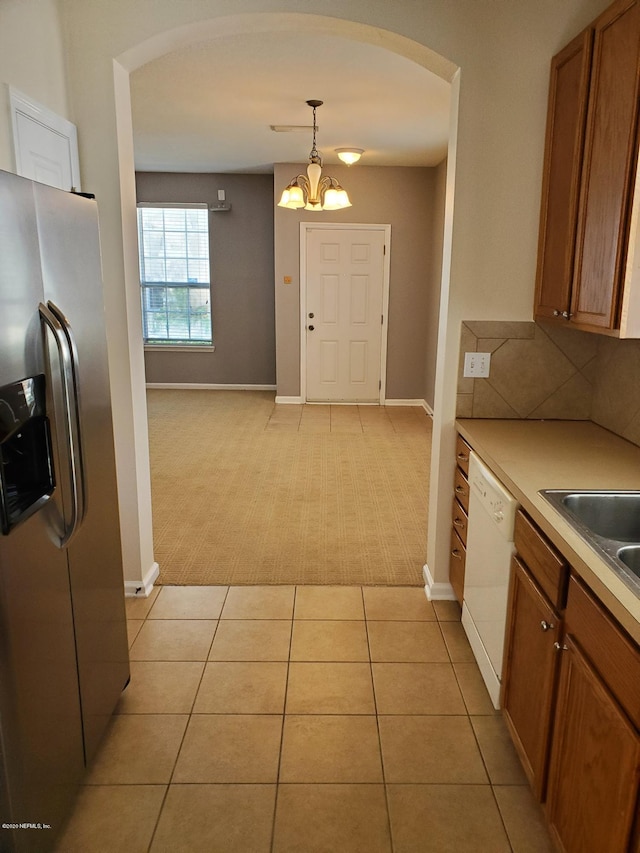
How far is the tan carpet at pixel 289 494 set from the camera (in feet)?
10.8

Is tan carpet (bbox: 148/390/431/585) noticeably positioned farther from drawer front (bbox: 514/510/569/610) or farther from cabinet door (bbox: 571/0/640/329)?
cabinet door (bbox: 571/0/640/329)

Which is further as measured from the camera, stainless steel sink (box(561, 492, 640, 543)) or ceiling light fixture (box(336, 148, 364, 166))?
ceiling light fixture (box(336, 148, 364, 166))

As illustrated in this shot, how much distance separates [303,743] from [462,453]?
133 centimetres

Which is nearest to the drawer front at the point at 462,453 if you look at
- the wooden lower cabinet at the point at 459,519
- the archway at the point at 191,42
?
the wooden lower cabinet at the point at 459,519

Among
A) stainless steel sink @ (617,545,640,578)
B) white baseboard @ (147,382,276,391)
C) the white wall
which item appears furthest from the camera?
white baseboard @ (147,382,276,391)

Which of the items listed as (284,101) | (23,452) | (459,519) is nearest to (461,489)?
(459,519)

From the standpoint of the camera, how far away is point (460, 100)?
2486 mm

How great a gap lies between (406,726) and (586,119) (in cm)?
220

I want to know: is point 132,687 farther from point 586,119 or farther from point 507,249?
point 586,119

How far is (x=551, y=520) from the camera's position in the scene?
1.61 m

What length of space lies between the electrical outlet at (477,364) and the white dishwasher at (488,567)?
465mm

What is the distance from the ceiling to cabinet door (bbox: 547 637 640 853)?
123 inches

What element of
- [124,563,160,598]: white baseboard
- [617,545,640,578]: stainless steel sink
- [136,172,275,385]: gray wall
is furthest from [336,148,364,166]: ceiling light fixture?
[617,545,640,578]: stainless steel sink

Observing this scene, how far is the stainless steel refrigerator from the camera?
135 centimetres
